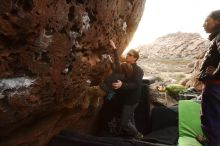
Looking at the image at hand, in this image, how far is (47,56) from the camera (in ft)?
7.99

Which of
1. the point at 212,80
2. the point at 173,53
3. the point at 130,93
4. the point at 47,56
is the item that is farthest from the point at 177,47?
the point at 47,56

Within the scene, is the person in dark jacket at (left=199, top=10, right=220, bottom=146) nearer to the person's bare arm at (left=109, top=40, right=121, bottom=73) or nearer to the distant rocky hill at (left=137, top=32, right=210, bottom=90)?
the person's bare arm at (left=109, top=40, right=121, bottom=73)

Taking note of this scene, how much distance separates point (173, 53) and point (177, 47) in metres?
1.04

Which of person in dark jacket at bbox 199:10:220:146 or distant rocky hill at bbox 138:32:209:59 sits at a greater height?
distant rocky hill at bbox 138:32:209:59

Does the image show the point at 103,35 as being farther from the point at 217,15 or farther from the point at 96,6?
the point at 217,15

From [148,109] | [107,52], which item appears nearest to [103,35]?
[107,52]

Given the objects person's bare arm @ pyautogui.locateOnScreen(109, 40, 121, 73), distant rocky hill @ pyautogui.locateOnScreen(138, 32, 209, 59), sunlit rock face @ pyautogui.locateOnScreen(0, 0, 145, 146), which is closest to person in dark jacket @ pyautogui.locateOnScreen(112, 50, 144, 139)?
person's bare arm @ pyautogui.locateOnScreen(109, 40, 121, 73)

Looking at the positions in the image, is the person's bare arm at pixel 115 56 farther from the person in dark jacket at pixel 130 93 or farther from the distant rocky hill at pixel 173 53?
the distant rocky hill at pixel 173 53

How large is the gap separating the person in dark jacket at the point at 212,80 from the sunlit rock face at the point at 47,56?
1401mm

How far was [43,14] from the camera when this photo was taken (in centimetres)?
223

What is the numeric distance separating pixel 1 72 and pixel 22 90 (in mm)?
269

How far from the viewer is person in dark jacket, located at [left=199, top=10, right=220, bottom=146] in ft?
13.3

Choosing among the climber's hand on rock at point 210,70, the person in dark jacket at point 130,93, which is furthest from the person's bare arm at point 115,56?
the climber's hand on rock at point 210,70

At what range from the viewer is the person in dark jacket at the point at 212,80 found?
4043 millimetres
